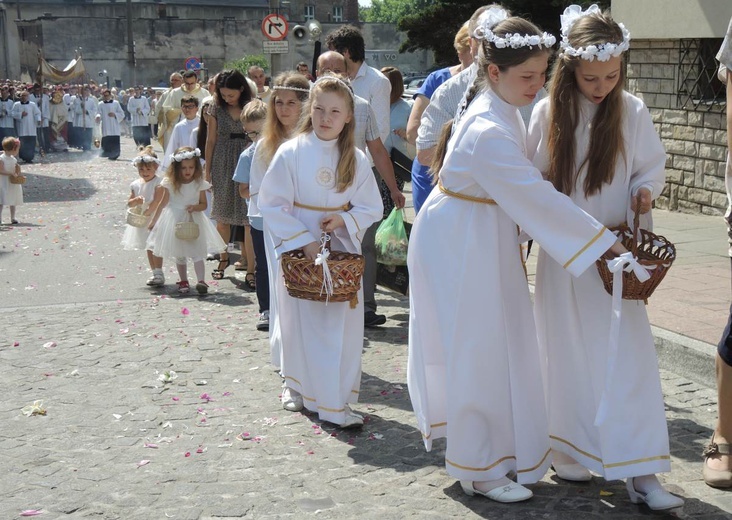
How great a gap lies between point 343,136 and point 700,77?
7932 mm

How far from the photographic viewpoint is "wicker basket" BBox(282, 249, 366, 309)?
5473mm

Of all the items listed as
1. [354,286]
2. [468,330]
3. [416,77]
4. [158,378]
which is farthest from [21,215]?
[416,77]

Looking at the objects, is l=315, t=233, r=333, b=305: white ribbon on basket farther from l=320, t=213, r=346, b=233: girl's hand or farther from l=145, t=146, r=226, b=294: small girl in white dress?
l=145, t=146, r=226, b=294: small girl in white dress

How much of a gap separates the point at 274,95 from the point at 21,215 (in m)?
11.3

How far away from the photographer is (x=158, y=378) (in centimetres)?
685

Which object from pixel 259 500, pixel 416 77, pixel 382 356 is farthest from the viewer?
pixel 416 77

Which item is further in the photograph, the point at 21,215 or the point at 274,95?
the point at 21,215

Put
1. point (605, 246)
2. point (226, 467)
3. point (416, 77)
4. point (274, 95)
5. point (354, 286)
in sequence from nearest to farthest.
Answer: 1. point (605, 246)
2. point (226, 467)
3. point (354, 286)
4. point (274, 95)
5. point (416, 77)

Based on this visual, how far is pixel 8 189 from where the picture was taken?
15.9 m

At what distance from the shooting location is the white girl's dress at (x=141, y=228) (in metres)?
10.4

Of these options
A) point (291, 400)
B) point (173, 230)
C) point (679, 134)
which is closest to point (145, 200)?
point (173, 230)

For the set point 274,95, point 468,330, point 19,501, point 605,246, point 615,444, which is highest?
point 274,95

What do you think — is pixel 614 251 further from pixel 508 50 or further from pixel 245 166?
pixel 245 166

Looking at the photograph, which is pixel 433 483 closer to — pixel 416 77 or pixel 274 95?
pixel 274 95
